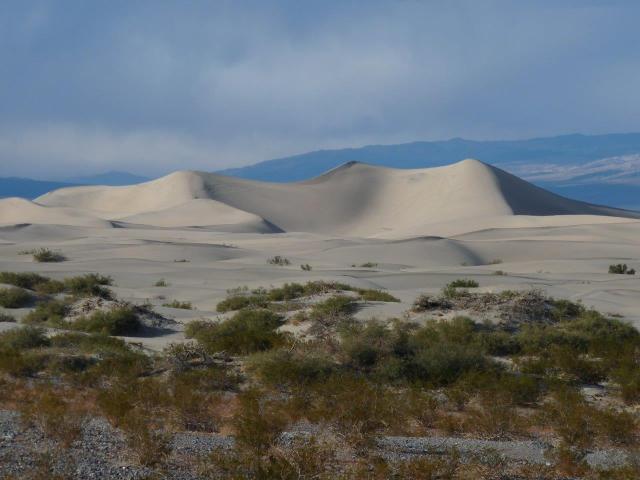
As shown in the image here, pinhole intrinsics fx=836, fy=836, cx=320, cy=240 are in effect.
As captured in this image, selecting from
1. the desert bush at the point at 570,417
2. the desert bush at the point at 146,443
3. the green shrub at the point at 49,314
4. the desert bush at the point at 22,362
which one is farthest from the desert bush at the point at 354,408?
the green shrub at the point at 49,314

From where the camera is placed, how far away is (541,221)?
7312 centimetres

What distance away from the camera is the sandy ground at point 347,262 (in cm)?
2538

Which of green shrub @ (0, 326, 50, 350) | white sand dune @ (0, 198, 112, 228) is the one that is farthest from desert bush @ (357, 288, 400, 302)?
white sand dune @ (0, 198, 112, 228)

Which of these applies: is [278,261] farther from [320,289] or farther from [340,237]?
[340,237]

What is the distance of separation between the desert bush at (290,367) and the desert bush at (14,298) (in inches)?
377

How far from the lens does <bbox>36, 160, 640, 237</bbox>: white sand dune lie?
9012cm

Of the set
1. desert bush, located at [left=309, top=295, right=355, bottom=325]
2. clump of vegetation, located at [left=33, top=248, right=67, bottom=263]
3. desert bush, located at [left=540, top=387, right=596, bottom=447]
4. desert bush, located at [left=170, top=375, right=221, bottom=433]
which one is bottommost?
desert bush, located at [left=540, top=387, right=596, bottom=447]

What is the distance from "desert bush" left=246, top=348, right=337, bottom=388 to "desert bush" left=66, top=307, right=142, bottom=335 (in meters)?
5.55

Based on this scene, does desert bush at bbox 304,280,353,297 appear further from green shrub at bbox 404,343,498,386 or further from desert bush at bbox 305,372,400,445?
desert bush at bbox 305,372,400,445

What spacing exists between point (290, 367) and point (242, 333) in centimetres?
356

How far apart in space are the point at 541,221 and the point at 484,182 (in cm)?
2832

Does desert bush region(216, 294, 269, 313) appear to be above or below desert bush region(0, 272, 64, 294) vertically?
below

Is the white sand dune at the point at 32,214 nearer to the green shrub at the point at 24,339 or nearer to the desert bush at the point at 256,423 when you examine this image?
the green shrub at the point at 24,339

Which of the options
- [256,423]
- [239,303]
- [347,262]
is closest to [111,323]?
[239,303]
